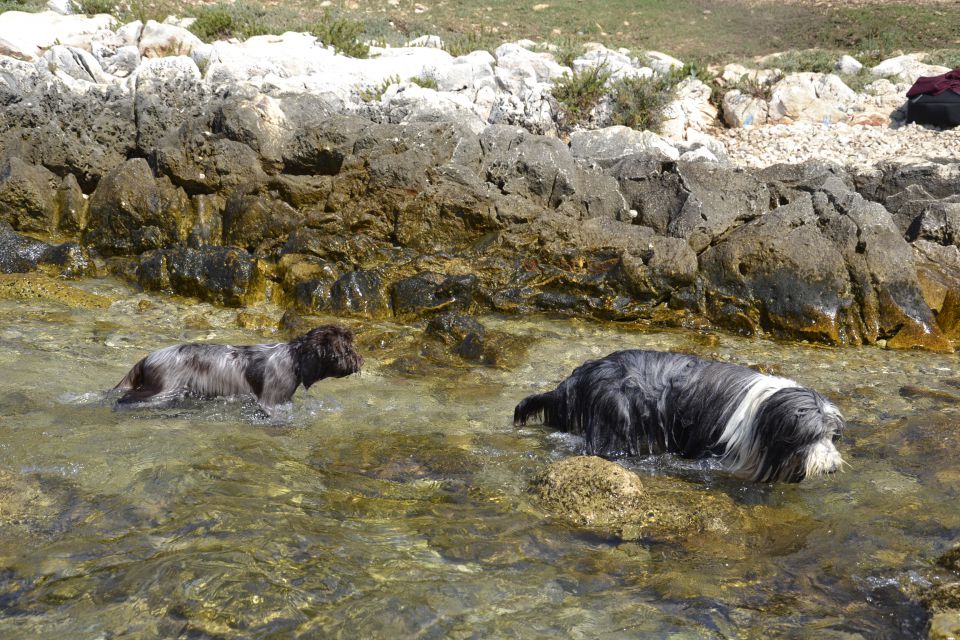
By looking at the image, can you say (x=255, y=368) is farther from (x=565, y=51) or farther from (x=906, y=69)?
(x=906, y=69)

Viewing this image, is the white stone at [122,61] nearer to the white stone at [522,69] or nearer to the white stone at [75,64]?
the white stone at [75,64]

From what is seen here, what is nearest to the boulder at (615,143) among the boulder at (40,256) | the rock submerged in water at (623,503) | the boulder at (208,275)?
the boulder at (208,275)

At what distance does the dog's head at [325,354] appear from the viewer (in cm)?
605

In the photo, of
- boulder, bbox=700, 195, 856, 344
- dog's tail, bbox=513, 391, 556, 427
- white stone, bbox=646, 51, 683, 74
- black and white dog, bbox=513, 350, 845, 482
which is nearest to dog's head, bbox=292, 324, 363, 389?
dog's tail, bbox=513, 391, 556, 427

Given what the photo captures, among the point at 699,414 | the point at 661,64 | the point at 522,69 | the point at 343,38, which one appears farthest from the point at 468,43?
the point at 699,414

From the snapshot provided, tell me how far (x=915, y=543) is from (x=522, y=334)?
16.3ft

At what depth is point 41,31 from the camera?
20.7m

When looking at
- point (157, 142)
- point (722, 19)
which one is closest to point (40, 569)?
point (157, 142)

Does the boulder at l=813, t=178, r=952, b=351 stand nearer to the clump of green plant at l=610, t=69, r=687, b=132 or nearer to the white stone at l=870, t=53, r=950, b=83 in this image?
the clump of green plant at l=610, t=69, r=687, b=132

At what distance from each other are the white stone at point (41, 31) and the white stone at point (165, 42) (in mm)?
1419

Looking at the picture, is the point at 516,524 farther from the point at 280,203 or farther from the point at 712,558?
the point at 280,203

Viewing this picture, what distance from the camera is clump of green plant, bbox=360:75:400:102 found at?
53.8 feet

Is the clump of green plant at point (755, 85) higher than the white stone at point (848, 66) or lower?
lower

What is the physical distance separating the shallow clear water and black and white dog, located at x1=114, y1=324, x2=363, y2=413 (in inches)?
7.0
